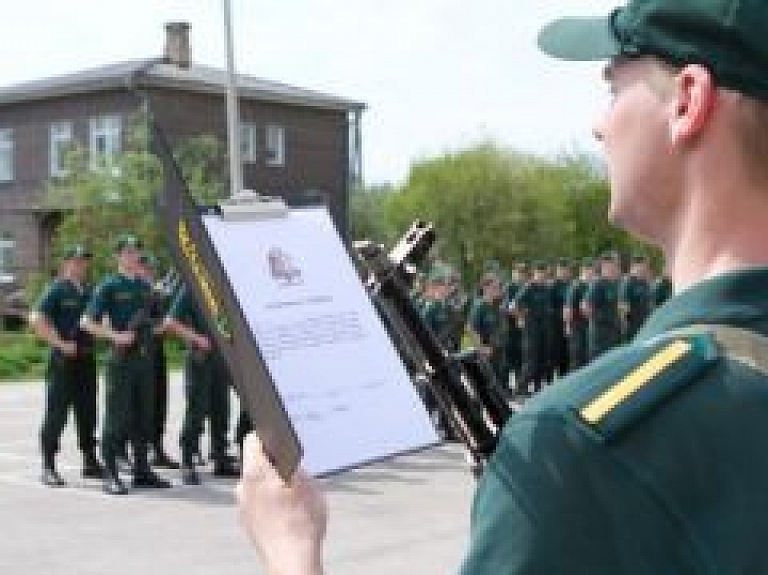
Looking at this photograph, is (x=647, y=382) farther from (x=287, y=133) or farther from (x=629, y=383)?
(x=287, y=133)

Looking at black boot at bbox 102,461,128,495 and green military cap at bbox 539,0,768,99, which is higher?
green military cap at bbox 539,0,768,99

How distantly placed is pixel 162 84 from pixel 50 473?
2964 cm

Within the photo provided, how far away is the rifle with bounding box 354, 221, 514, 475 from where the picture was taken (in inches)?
84.7

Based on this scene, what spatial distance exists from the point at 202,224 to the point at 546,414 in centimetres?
61

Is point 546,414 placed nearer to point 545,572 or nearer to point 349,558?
point 545,572

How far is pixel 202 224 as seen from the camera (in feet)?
5.18

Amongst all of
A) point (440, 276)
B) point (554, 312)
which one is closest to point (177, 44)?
point (554, 312)

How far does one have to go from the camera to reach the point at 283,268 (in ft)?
6.02

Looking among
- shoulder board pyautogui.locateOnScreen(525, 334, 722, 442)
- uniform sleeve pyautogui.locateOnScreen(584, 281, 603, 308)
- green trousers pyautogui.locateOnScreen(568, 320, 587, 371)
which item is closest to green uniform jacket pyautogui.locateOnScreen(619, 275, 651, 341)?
uniform sleeve pyautogui.locateOnScreen(584, 281, 603, 308)

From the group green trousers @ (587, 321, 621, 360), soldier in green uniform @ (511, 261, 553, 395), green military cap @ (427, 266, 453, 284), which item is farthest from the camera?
soldier in green uniform @ (511, 261, 553, 395)

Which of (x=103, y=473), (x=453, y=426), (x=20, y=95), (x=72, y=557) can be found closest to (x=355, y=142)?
(x=20, y=95)

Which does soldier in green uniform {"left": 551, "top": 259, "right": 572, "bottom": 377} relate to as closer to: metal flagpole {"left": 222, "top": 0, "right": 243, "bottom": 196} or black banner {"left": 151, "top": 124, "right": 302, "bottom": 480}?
metal flagpole {"left": 222, "top": 0, "right": 243, "bottom": 196}

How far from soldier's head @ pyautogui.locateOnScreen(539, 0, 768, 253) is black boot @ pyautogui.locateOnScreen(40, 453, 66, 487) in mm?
9299

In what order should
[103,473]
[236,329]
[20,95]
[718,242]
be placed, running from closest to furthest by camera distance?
[718,242] < [236,329] < [103,473] < [20,95]
